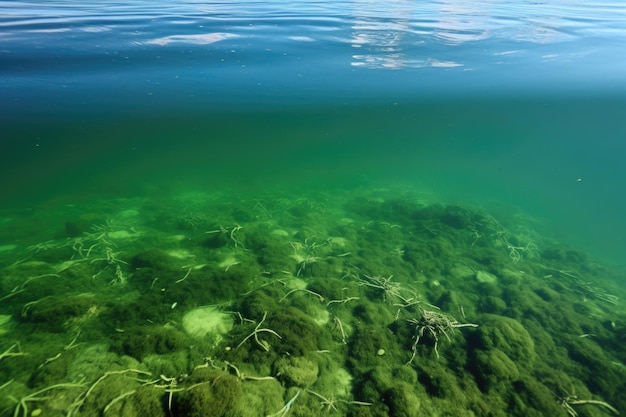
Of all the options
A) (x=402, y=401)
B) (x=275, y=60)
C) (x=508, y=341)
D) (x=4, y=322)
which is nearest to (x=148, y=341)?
(x=4, y=322)

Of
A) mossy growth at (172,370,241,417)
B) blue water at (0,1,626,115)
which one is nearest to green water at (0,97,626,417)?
mossy growth at (172,370,241,417)

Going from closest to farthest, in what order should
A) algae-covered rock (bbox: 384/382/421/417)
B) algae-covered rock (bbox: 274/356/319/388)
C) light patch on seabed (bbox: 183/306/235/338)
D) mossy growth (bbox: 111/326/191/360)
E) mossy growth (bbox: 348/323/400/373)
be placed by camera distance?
algae-covered rock (bbox: 384/382/421/417) → algae-covered rock (bbox: 274/356/319/388) → mossy growth (bbox: 111/326/191/360) → mossy growth (bbox: 348/323/400/373) → light patch on seabed (bbox: 183/306/235/338)

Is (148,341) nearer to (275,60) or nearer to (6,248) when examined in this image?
(6,248)

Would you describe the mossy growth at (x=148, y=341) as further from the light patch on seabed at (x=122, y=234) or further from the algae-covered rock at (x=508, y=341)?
the algae-covered rock at (x=508, y=341)

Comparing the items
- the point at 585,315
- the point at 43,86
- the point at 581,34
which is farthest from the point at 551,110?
the point at 43,86

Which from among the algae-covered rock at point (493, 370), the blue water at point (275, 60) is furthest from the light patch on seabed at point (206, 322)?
the blue water at point (275, 60)

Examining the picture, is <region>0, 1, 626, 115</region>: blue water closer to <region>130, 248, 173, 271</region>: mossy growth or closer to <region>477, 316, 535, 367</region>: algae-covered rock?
<region>130, 248, 173, 271</region>: mossy growth
